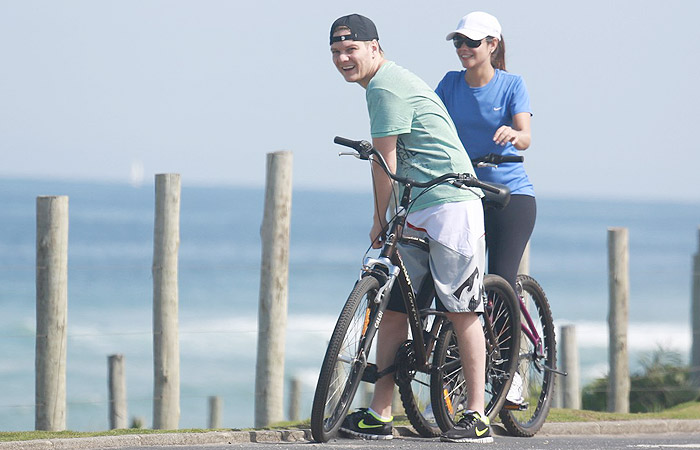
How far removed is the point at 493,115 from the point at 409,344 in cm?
129

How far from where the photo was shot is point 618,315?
8.96 m

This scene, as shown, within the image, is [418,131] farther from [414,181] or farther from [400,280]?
[400,280]

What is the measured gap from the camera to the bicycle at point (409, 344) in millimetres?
4922

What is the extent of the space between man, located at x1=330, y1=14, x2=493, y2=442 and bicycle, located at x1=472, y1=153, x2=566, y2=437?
70 centimetres

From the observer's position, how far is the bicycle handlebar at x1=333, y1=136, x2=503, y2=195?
16.3ft

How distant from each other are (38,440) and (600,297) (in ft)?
149

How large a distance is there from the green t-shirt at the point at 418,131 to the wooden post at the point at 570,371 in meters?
5.26

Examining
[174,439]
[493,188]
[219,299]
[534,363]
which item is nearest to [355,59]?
[493,188]

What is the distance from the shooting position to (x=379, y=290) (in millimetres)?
5062

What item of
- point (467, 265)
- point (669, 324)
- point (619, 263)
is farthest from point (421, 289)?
point (669, 324)

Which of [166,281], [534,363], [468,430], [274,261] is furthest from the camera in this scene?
[274,261]

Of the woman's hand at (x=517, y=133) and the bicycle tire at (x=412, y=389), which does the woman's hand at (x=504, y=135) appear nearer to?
the woman's hand at (x=517, y=133)

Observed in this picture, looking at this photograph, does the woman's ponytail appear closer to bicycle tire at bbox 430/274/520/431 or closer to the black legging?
the black legging

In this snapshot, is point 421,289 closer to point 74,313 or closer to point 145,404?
point 145,404
